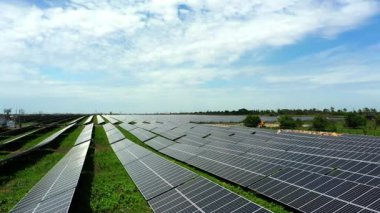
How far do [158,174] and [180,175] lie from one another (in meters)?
1.60

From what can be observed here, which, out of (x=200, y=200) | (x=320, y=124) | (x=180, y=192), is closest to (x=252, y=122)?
(x=320, y=124)

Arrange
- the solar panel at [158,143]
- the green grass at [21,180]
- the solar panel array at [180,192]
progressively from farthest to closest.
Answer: the solar panel at [158,143], the green grass at [21,180], the solar panel array at [180,192]

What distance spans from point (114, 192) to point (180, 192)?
16.7 feet

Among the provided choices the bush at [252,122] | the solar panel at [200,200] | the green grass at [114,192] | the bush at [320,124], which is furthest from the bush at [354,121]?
the solar panel at [200,200]

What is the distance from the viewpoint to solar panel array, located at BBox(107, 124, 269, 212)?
10957 mm

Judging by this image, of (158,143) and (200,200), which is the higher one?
(158,143)

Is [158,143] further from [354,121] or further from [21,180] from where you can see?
[354,121]

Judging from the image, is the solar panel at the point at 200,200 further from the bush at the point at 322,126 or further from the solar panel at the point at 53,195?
the bush at the point at 322,126

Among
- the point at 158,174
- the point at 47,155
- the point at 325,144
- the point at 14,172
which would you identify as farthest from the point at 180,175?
the point at 47,155

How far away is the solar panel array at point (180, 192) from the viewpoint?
11.0m

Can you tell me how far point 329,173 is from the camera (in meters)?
16.7

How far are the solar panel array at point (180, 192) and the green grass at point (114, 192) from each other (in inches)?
20.3

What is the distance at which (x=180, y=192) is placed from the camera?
13117 millimetres

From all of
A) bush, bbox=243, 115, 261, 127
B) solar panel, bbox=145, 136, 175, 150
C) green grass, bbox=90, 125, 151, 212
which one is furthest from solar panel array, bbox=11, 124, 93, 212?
bush, bbox=243, 115, 261, 127
